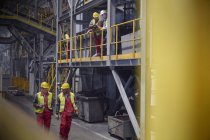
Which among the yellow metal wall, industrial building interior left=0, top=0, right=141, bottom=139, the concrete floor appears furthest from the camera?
the concrete floor

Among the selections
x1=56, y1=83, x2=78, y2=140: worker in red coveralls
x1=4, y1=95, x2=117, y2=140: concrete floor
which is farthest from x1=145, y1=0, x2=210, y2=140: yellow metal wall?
x1=4, y1=95, x2=117, y2=140: concrete floor

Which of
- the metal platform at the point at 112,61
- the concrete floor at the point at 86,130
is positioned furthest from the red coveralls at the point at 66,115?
the metal platform at the point at 112,61

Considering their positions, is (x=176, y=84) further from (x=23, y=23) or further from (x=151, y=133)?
(x=23, y=23)

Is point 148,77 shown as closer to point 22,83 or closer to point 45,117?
point 45,117

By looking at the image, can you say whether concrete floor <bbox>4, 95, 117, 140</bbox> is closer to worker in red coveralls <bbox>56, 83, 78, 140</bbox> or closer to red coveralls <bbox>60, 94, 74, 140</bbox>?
red coveralls <bbox>60, 94, 74, 140</bbox>

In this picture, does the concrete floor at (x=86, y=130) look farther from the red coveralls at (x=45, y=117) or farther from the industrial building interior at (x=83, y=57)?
the red coveralls at (x=45, y=117)

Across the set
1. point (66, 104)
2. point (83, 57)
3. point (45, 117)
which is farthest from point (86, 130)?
point (83, 57)

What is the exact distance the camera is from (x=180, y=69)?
2508 millimetres

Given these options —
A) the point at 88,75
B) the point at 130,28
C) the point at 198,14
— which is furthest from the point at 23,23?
the point at 198,14

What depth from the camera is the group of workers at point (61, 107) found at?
5.85 m

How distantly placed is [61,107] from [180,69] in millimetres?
3736

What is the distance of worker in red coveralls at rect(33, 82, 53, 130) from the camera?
6.00 metres

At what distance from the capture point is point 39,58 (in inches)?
517

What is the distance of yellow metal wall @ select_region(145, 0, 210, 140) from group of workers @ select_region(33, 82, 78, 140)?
342 centimetres
